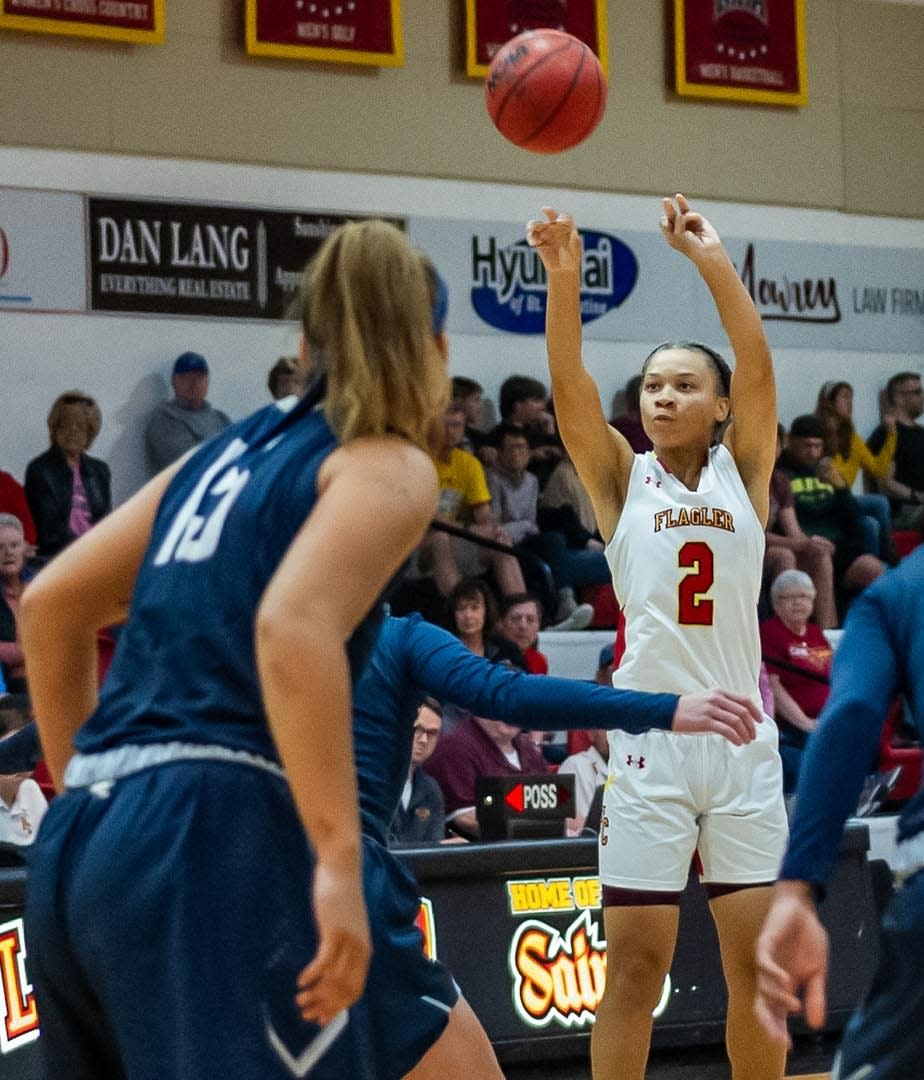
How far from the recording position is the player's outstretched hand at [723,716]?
9.32 feet

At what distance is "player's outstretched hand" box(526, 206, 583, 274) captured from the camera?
15.1 feet

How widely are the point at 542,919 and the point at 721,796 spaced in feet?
6.24

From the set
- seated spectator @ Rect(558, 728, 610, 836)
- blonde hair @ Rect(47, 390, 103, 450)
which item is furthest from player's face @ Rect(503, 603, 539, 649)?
blonde hair @ Rect(47, 390, 103, 450)

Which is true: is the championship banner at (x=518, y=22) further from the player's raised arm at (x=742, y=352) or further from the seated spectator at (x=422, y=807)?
the player's raised arm at (x=742, y=352)

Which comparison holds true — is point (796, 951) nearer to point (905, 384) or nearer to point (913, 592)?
point (913, 592)

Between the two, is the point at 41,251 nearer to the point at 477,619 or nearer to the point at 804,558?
the point at 477,619

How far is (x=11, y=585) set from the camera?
29.8ft

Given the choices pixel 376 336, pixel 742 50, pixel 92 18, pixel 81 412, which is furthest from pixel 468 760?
pixel 742 50

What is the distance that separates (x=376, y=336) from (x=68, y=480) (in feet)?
28.6

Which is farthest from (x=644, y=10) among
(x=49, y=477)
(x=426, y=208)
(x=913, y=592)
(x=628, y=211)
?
(x=913, y=592)

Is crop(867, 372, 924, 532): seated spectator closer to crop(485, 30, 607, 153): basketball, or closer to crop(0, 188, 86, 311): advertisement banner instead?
crop(0, 188, 86, 311): advertisement banner

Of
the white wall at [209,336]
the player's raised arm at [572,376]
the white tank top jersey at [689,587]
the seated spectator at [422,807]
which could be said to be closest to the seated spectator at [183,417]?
the white wall at [209,336]

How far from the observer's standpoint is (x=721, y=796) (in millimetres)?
4465

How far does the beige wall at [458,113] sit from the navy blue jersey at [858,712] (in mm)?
10094
